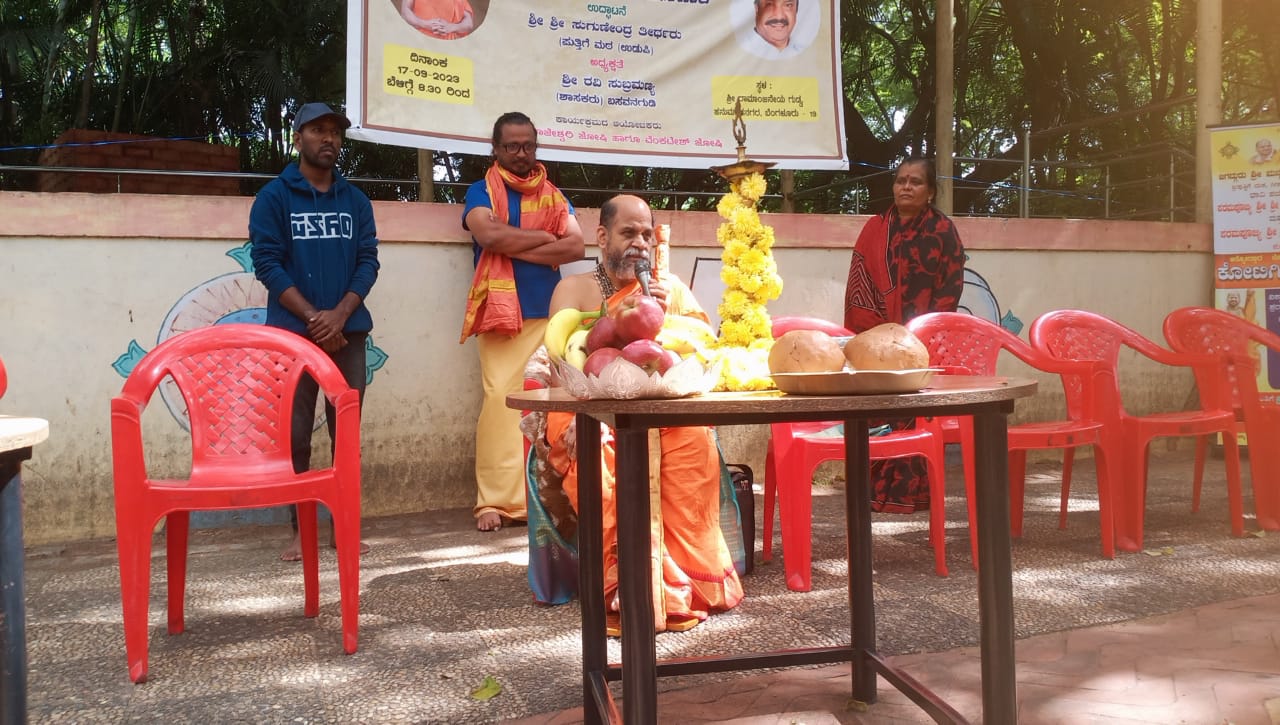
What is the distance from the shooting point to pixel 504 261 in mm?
4828

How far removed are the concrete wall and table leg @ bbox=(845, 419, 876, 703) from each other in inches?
126

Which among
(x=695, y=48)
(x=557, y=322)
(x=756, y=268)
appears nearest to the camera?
(x=756, y=268)

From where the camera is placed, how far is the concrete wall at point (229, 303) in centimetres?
463

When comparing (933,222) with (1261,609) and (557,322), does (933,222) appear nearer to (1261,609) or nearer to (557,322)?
(1261,609)

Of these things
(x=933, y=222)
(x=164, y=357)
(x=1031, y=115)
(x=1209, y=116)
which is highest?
(x=1031, y=115)

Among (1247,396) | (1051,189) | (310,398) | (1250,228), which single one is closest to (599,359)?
(310,398)

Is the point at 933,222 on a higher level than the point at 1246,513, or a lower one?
higher

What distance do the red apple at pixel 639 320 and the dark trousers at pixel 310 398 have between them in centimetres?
259

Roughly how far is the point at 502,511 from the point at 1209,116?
5922 mm

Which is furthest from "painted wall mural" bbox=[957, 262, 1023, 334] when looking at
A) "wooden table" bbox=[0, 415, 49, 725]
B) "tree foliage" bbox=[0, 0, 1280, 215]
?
"wooden table" bbox=[0, 415, 49, 725]

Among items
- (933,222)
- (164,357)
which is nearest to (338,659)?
(164,357)

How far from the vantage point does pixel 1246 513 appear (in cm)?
487

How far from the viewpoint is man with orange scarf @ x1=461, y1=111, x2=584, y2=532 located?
4.73m

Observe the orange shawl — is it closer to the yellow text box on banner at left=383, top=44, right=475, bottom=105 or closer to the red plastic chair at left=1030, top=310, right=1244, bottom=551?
the yellow text box on banner at left=383, top=44, right=475, bottom=105
